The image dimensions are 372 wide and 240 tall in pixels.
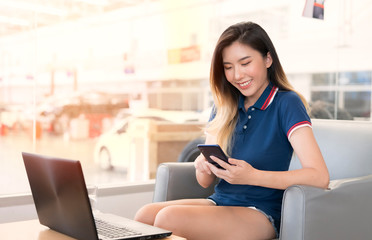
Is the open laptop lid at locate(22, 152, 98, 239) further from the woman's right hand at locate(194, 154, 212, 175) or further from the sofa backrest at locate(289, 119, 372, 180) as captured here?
the sofa backrest at locate(289, 119, 372, 180)

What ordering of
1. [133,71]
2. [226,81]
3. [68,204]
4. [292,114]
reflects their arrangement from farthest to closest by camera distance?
1. [133,71]
2. [226,81]
3. [292,114]
4. [68,204]

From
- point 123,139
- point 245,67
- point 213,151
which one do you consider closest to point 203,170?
point 213,151

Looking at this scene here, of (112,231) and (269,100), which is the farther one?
(269,100)

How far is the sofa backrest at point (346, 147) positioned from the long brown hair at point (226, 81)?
1.20ft

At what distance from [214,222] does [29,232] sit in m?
0.62

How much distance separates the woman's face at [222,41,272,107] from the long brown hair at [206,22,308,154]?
0.02 meters

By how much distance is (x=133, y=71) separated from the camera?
11.8ft

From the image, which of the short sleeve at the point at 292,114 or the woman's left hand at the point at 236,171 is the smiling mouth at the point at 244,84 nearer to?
the short sleeve at the point at 292,114

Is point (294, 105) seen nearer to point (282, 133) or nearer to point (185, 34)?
point (282, 133)

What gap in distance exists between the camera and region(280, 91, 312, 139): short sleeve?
5.77 feet

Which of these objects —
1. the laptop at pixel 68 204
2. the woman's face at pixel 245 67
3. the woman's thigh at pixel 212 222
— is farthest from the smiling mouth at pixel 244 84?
the laptop at pixel 68 204

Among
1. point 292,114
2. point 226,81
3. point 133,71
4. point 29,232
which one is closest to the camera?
point 29,232

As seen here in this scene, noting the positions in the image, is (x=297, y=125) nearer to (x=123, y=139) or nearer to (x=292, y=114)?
(x=292, y=114)

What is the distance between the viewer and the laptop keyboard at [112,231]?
1370 millimetres
